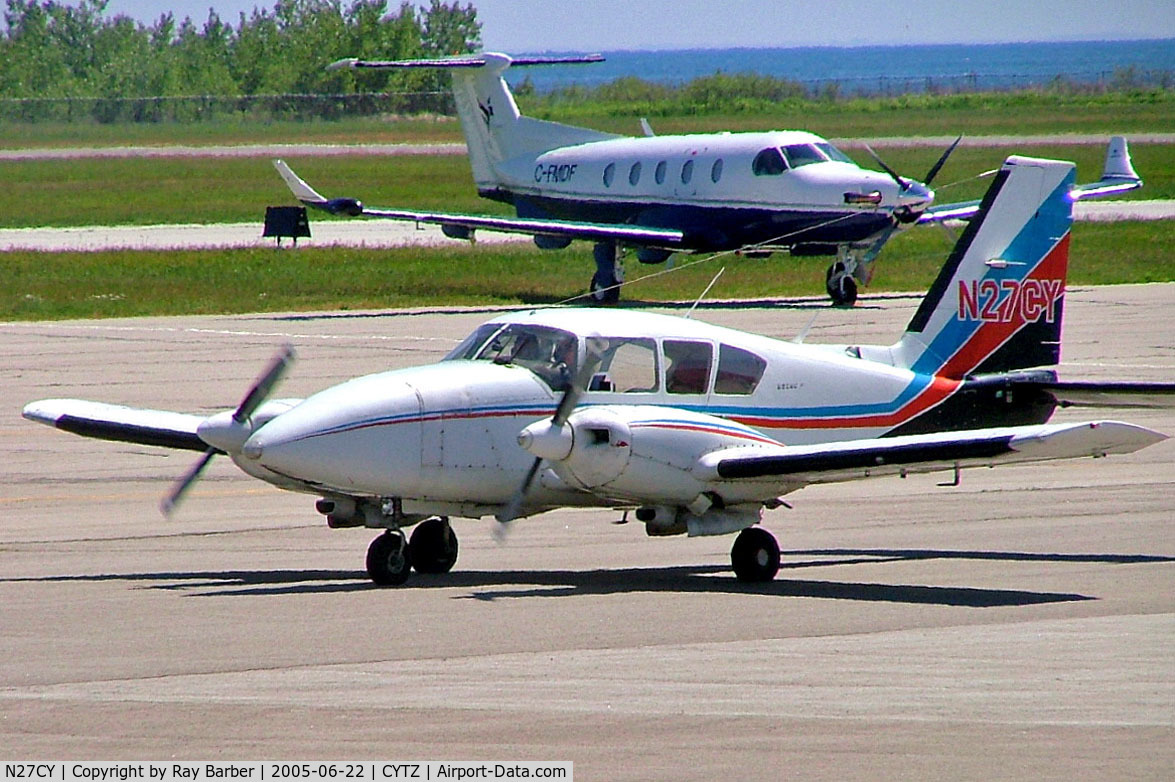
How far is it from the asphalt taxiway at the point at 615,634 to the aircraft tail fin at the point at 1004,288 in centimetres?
166

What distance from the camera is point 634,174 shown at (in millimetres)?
39156

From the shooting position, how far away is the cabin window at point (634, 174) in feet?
128

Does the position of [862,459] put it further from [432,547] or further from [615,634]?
[432,547]

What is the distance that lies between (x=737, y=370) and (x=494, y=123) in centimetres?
2846

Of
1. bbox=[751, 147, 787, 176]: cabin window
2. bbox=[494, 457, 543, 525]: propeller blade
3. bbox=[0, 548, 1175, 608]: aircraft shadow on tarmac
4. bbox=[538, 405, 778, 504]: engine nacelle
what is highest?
bbox=[751, 147, 787, 176]: cabin window

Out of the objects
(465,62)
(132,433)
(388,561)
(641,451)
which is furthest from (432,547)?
(465,62)

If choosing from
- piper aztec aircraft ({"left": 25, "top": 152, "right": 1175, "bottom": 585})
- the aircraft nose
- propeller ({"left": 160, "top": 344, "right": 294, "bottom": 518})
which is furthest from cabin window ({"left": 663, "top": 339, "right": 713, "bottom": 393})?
the aircraft nose

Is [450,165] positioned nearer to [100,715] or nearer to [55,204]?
[55,204]

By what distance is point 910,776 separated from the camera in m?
8.44

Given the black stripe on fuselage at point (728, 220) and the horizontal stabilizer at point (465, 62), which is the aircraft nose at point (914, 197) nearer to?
the black stripe on fuselage at point (728, 220)

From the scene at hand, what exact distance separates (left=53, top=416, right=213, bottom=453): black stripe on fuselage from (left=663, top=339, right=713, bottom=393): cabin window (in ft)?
12.8

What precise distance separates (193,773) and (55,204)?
6499 centimetres

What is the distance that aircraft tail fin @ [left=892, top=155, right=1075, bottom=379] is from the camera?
16.2 m

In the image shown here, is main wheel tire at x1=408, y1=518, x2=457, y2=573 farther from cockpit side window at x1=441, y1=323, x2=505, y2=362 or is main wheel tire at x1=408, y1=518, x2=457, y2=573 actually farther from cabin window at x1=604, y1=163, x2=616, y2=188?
cabin window at x1=604, y1=163, x2=616, y2=188
